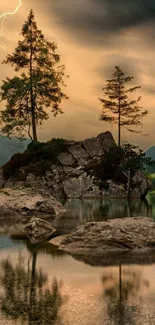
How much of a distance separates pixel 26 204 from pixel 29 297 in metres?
16.1

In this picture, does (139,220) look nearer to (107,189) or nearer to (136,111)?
(107,189)

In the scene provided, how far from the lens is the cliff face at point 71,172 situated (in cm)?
5009

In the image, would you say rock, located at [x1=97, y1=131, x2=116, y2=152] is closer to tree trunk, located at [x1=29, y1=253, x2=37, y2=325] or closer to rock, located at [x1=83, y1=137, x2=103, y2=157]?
rock, located at [x1=83, y1=137, x2=103, y2=157]

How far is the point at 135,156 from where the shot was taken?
51.7m

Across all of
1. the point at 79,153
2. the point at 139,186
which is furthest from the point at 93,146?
the point at 139,186

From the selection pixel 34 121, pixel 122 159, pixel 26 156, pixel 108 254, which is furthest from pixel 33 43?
pixel 108 254

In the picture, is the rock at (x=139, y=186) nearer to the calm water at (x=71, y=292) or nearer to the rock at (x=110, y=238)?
the rock at (x=110, y=238)

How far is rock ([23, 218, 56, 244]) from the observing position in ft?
47.9

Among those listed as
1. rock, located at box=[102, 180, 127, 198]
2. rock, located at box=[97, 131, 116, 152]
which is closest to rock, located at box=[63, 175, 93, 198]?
rock, located at box=[102, 180, 127, 198]

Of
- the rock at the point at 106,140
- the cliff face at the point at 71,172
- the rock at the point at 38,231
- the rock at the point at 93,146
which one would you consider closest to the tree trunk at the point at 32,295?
the rock at the point at 38,231

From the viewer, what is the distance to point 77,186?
164 ft

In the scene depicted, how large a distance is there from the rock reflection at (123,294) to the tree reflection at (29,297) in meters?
0.86

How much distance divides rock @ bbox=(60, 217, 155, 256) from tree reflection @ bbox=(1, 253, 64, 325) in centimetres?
300

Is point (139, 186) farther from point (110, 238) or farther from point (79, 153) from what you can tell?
point (110, 238)
